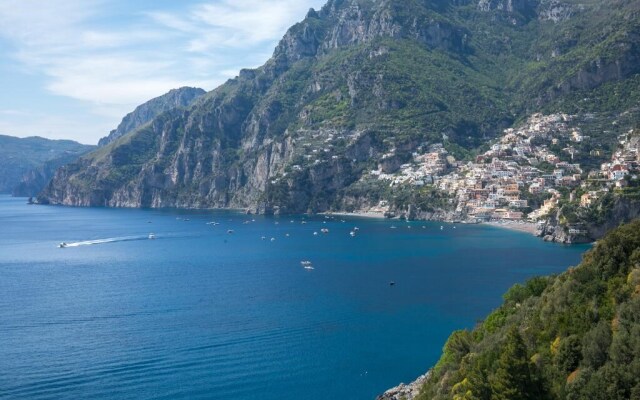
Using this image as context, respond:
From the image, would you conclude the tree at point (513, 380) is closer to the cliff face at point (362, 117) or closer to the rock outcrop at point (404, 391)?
the rock outcrop at point (404, 391)

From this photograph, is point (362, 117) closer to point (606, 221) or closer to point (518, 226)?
point (518, 226)

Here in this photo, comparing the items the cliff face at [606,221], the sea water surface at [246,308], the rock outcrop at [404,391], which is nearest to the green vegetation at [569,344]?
the rock outcrop at [404,391]

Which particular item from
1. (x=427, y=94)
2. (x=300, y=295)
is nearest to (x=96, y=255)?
(x=300, y=295)

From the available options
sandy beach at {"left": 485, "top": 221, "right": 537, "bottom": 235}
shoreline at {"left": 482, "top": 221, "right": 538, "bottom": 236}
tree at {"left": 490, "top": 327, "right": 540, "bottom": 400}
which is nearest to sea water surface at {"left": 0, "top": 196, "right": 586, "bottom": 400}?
shoreline at {"left": 482, "top": 221, "right": 538, "bottom": 236}

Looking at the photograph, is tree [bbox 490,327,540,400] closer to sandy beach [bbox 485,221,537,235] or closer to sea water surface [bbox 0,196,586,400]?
sea water surface [bbox 0,196,586,400]

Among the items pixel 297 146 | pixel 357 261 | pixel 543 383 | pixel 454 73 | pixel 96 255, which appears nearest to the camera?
pixel 543 383

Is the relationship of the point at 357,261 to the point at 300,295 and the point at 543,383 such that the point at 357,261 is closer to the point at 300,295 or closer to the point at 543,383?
the point at 300,295
